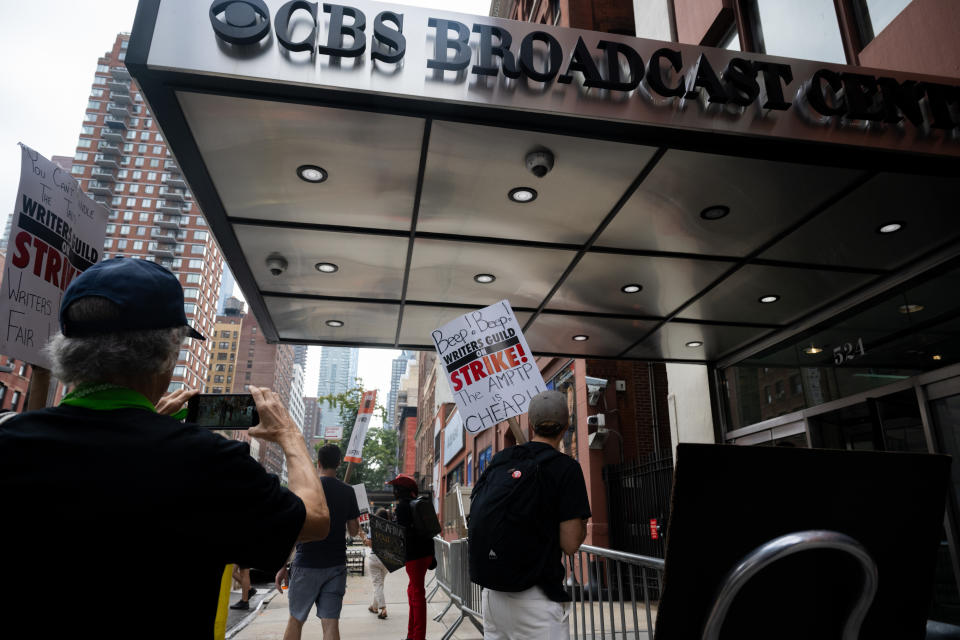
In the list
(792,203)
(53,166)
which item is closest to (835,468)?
(53,166)

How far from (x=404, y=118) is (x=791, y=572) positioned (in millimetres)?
4073

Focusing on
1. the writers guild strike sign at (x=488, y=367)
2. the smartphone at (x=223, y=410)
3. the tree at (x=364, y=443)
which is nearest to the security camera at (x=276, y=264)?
the writers guild strike sign at (x=488, y=367)

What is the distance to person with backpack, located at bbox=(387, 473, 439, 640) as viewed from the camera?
6.97m

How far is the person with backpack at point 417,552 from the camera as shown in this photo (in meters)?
6.97

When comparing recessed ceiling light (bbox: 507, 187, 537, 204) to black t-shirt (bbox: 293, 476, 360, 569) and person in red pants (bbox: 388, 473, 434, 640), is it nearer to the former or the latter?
black t-shirt (bbox: 293, 476, 360, 569)

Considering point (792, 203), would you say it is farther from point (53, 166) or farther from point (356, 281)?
point (53, 166)

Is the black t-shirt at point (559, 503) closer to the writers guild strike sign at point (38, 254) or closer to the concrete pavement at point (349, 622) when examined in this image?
the writers guild strike sign at point (38, 254)

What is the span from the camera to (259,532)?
4.84 ft

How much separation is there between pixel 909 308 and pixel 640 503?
23.1ft

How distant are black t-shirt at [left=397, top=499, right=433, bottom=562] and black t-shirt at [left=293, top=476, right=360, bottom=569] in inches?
29.0

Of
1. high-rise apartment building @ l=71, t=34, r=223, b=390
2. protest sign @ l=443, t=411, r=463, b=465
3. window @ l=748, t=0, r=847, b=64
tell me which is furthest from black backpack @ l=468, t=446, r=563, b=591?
high-rise apartment building @ l=71, t=34, r=223, b=390

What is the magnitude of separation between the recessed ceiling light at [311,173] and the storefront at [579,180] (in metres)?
0.02

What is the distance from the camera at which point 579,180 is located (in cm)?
555

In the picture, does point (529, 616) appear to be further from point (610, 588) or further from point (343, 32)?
point (343, 32)
